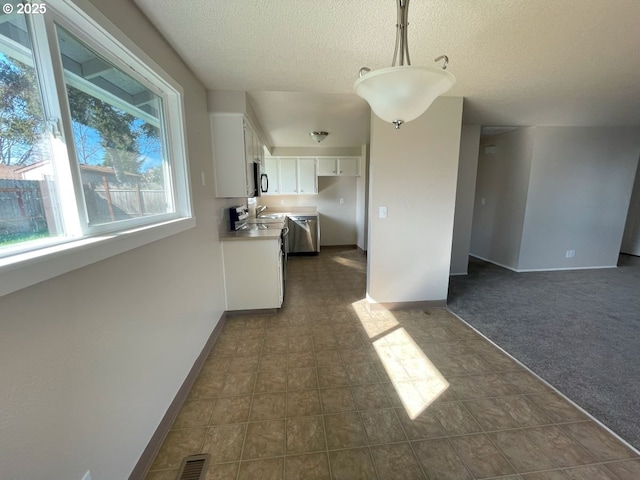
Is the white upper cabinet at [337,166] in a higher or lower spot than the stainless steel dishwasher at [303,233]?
higher

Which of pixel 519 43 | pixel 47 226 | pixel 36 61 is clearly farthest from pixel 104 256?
pixel 519 43

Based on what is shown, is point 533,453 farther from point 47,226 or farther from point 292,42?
point 292,42

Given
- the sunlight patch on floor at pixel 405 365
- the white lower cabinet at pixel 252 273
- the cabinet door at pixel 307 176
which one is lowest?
the sunlight patch on floor at pixel 405 365

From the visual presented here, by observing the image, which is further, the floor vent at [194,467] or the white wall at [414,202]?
the white wall at [414,202]

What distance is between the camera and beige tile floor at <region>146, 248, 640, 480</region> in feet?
4.07

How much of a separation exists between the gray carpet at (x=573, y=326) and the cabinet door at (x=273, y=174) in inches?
146

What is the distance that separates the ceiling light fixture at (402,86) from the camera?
0.91 meters

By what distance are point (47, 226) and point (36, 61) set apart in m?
0.56

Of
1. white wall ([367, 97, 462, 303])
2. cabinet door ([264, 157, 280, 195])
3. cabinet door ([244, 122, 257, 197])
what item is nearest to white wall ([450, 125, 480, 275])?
white wall ([367, 97, 462, 303])

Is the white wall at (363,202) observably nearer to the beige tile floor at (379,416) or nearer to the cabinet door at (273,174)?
the cabinet door at (273,174)

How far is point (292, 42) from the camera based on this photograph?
165 cm

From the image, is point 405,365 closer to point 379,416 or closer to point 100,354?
point 379,416

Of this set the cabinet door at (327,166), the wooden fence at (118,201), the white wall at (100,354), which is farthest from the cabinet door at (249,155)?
the cabinet door at (327,166)

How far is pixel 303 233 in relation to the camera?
5234 mm
